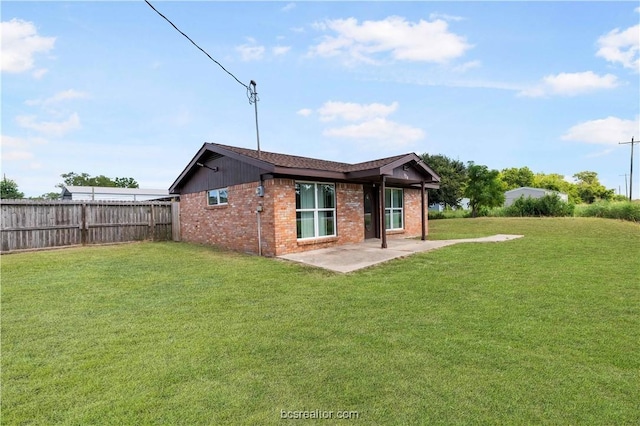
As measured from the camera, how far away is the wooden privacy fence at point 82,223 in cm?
1072

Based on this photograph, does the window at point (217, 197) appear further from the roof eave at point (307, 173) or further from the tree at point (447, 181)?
the tree at point (447, 181)

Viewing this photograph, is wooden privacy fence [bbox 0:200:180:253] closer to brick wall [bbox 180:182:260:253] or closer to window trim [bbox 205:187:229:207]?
brick wall [bbox 180:182:260:253]

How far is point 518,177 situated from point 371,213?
5229 centimetres

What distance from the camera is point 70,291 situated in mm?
5871

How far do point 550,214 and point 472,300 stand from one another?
24.1 metres

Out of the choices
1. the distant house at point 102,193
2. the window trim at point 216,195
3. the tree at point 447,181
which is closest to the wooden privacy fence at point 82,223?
the window trim at point 216,195

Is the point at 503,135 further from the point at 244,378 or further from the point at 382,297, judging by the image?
the point at 244,378

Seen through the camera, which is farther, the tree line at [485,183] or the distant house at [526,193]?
the distant house at [526,193]

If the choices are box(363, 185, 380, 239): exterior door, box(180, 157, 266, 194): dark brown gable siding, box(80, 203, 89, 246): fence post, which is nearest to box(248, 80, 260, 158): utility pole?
box(180, 157, 266, 194): dark brown gable siding

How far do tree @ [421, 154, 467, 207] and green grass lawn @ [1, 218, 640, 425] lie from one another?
2954 cm

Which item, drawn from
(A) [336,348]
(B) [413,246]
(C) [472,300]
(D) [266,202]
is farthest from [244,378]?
(B) [413,246]

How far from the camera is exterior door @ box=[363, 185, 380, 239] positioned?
1255 centimetres

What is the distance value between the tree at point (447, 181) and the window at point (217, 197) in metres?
27.4
